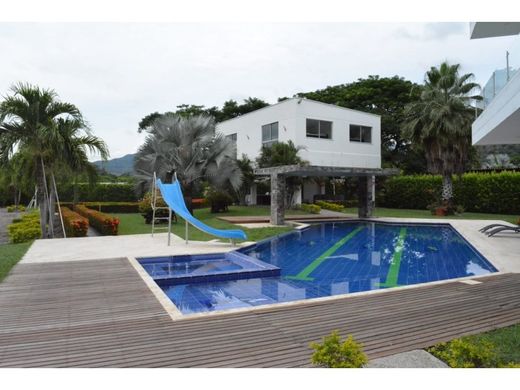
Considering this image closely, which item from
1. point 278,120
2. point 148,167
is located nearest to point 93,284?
point 148,167

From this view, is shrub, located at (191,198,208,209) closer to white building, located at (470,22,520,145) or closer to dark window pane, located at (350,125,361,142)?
dark window pane, located at (350,125,361,142)

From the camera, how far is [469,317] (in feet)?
16.0

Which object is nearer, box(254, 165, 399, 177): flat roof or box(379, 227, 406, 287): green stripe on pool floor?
box(379, 227, 406, 287): green stripe on pool floor

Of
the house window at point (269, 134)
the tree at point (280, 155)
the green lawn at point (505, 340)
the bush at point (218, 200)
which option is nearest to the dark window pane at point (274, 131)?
the house window at point (269, 134)

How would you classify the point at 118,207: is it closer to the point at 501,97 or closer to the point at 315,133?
the point at 315,133

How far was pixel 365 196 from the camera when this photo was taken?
20984 millimetres

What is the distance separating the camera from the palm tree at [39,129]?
40.0ft

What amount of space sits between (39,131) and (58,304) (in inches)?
329

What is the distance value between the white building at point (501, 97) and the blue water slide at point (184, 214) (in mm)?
7238

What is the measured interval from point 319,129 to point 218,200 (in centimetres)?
804

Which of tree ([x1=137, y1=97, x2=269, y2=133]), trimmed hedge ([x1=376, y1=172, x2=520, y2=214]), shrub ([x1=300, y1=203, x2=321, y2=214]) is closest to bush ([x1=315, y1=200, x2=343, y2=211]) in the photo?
shrub ([x1=300, y1=203, x2=321, y2=214])

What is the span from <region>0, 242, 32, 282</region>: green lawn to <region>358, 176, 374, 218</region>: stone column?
15.1 meters

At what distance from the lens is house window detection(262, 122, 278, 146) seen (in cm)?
2634
